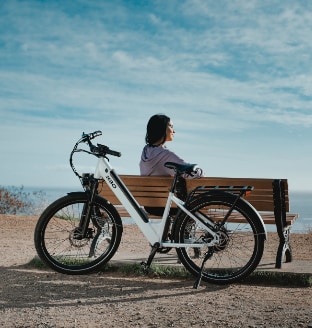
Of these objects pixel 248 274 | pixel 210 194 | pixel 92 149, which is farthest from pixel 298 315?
pixel 92 149

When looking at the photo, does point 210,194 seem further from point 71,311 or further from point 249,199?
point 71,311

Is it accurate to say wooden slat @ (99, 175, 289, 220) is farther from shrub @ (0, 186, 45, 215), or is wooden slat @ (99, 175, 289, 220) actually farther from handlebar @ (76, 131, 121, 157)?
shrub @ (0, 186, 45, 215)

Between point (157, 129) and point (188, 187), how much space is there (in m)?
0.68

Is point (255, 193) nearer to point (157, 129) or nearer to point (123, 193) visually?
point (157, 129)

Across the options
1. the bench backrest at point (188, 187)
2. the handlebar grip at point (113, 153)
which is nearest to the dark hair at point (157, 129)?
the bench backrest at point (188, 187)

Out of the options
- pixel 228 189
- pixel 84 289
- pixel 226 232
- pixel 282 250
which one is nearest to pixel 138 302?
pixel 84 289

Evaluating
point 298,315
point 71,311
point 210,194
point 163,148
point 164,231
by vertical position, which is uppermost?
point 163,148

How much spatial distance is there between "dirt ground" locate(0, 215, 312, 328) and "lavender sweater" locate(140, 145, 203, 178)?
3.63ft

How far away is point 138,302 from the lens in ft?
15.2

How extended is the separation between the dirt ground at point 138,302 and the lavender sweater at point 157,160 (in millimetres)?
1107

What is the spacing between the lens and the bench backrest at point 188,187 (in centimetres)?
591

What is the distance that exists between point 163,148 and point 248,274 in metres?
1.54

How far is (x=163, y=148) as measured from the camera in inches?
231

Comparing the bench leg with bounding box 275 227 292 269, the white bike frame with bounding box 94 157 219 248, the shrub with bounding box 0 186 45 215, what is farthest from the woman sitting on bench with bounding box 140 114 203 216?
the shrub with bounding box 0 186 45 215
